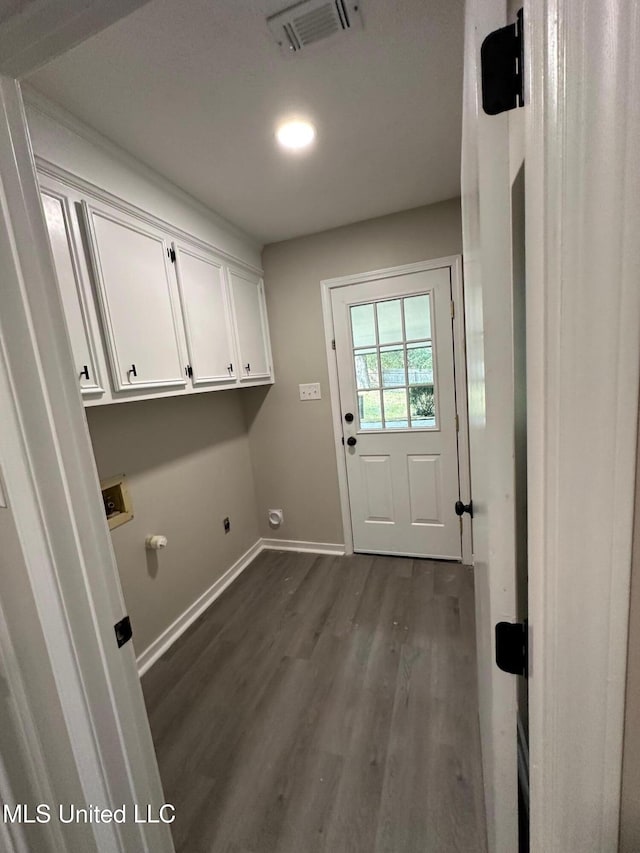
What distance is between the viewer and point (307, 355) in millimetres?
2609

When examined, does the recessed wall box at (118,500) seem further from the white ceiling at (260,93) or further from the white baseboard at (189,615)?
the white ceiling at (260,93)

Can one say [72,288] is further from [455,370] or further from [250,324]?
[455,370]

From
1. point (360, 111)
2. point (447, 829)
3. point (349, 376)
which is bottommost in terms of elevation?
point (447, 829)

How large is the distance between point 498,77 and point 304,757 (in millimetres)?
1918

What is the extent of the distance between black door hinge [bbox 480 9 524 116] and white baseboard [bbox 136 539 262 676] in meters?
2.28

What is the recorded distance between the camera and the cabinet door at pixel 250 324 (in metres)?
2.29

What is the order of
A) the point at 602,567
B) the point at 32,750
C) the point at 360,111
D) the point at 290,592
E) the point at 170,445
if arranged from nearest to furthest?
the point at 602,567 → the point at 32,750 → the point at 360,111 → the point at 170,445 → the point at 290,592

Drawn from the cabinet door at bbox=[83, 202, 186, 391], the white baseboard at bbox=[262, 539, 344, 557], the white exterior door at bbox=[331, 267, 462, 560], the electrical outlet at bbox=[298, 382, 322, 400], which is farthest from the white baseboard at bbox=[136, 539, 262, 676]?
the cabinet door at bbox=[83, 202, 186, 391]

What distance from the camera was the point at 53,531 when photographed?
665mm

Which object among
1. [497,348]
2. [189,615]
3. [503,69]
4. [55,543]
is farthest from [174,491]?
[503,69]

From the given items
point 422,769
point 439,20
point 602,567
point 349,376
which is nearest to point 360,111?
point 439,20

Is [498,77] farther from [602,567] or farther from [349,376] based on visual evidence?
[349,376]

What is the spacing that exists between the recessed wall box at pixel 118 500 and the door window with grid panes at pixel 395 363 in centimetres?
156

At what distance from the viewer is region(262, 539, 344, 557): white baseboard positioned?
277 centimetres
